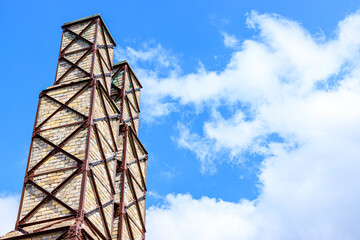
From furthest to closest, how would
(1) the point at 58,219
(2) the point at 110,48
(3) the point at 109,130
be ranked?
(2) the point at 110,48
(3) the point at 109,130
(1) the point at 58,219

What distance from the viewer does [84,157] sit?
15.0 m

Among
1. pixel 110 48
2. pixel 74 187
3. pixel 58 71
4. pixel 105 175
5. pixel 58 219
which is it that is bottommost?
pixel 58 219

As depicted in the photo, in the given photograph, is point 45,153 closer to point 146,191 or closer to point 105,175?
point 105,175

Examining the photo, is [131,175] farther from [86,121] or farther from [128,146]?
[86,121]

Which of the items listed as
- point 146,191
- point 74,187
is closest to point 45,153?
point 74,187

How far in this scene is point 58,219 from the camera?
13.6m

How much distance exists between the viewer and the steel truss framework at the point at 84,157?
13.9 m

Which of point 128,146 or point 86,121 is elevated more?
point 128,146

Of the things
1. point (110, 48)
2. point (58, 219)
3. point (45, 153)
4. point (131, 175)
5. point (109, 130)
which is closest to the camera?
point (58, 219)

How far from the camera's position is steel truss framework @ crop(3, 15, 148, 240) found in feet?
45.7

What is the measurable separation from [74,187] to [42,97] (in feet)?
15.2

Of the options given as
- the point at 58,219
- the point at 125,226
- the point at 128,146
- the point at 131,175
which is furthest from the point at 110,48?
the point at 58,219

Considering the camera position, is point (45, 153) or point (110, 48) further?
point (110, 48)

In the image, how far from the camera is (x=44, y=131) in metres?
16.3
